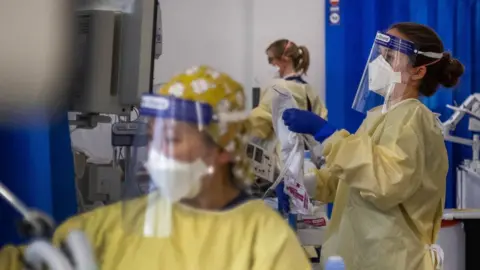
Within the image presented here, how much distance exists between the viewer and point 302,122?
1658mm

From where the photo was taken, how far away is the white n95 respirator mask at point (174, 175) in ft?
3.03

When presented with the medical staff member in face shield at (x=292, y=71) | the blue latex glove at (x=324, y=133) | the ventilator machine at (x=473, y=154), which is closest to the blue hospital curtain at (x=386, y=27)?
the ventilator machine at (x=473, y=154)

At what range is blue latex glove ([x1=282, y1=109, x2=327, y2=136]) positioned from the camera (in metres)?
1.62

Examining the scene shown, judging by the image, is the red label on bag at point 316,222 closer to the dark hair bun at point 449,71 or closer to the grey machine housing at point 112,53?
the dark hair bun at point 449,71

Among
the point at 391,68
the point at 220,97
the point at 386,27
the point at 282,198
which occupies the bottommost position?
the point at 282,198

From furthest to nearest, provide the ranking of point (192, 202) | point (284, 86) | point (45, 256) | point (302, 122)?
point (284, 86) < point (302, 122) < point (192, 202) < point (45, 256)

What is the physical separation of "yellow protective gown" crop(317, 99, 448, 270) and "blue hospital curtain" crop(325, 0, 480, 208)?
1708 mm

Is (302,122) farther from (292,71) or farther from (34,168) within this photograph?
(292,71)

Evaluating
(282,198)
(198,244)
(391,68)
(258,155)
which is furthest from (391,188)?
(198,244)

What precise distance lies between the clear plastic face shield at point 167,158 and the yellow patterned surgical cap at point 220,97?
1cm

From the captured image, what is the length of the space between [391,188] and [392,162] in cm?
7

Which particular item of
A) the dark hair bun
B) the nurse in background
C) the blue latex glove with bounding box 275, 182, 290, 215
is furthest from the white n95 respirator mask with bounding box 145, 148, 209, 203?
the dark hair bun

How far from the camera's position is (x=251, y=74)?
1184mm

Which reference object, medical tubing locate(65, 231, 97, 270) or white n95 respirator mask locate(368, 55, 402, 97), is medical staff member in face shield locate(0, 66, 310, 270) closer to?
medical tubing locate(65, 231, 97, 270)
